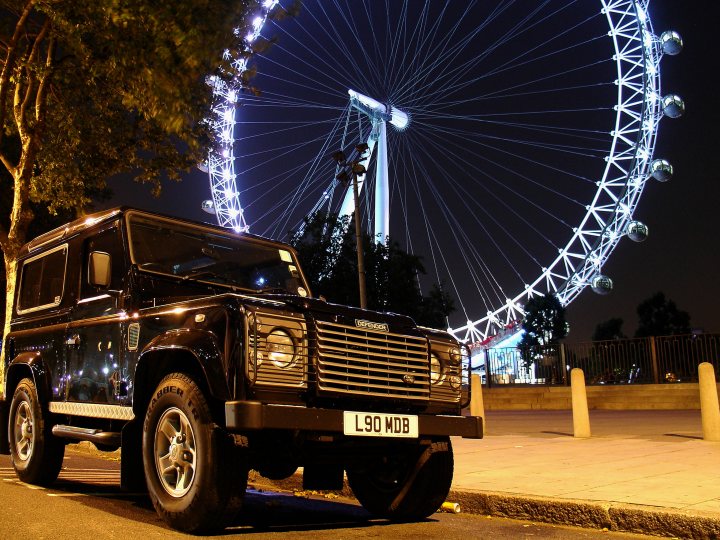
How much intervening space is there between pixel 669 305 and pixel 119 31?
5080 cm

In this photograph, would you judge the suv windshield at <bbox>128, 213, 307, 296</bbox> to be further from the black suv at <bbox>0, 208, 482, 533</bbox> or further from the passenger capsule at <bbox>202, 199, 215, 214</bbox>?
the passenger capsule at <bbox>202, 199, 215, 214</bbox>

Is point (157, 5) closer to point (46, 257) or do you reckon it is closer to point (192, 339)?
point (46, 257)

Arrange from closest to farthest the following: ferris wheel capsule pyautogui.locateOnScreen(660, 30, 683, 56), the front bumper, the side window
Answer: the front bumper < the side window < ferris wheel capsule pyautogui.locateOnScreen(660, 30, 683, 56)

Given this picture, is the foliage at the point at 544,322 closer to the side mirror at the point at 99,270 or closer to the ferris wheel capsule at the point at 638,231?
the ferris wheel capsule at the point at 638,231

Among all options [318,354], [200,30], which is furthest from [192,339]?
[200,30]

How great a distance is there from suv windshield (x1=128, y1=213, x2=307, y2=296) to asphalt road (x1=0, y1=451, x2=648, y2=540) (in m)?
1.91

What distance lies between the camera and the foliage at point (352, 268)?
121 ft

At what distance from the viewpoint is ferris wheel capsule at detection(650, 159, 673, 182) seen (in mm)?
32750

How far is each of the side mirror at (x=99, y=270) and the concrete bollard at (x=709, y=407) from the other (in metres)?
8.16

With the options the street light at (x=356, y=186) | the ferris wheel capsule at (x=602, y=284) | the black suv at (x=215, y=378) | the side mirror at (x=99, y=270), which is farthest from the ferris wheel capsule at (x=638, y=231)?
the side mirror at (x=99, y=270)

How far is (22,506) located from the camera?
20.1ft

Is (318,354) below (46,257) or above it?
below

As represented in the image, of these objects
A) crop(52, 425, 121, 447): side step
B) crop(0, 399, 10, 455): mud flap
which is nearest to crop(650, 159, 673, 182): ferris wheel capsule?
crop(0, 399, 10, 455): mud flap

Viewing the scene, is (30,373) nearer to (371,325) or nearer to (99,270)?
(99,270)
